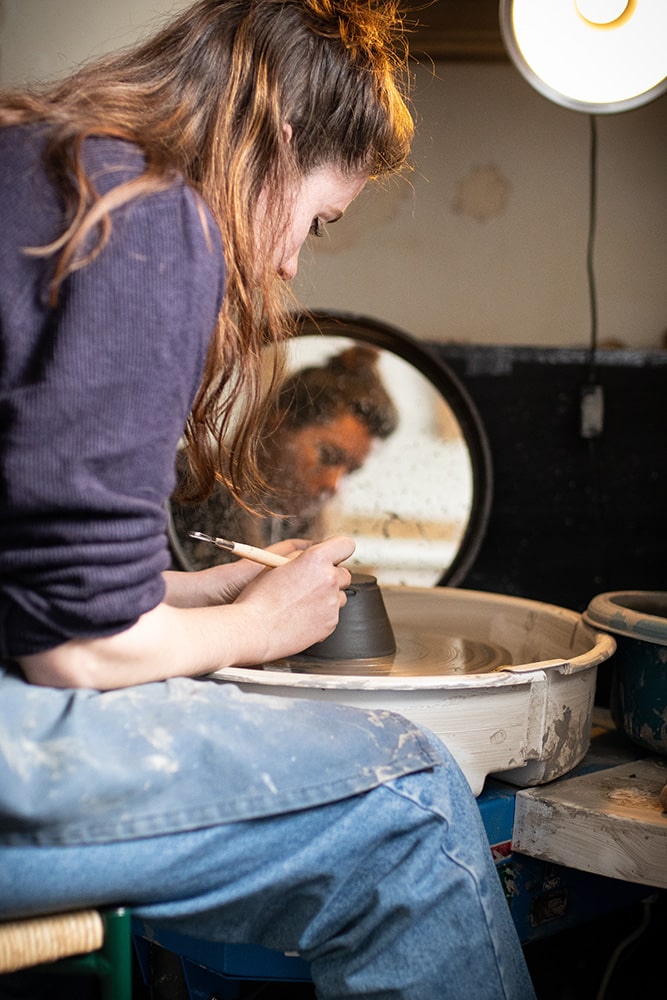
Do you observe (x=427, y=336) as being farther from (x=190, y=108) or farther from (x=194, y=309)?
(x=194, y=309)

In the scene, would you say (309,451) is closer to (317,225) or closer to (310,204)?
(317,225)

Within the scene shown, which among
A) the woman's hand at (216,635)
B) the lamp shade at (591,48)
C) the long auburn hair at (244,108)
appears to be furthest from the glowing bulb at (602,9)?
the woman's hand at (216,635)

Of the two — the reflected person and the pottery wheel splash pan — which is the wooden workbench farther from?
the reflected person

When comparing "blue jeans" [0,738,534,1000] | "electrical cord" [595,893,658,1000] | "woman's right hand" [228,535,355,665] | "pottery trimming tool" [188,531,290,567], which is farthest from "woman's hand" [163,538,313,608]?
"electrical cord" [595,893,658,1000]

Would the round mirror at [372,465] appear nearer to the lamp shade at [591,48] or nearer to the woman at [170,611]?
the lamp shade at [591,48]

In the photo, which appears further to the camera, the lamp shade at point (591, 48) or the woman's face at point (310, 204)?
the lamp shade at point (591, 48)

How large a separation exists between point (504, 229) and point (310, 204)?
175cm

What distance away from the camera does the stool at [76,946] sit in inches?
32.9

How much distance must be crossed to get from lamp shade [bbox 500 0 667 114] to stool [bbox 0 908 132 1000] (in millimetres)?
1580

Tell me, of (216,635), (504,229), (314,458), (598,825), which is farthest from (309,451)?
(216,635)

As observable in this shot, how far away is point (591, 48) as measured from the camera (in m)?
1.74

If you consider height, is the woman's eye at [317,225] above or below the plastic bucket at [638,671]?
above

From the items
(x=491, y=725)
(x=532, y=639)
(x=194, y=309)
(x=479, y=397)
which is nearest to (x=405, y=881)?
(x=491, y=725)

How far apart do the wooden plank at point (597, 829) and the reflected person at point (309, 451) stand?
1.26 m
